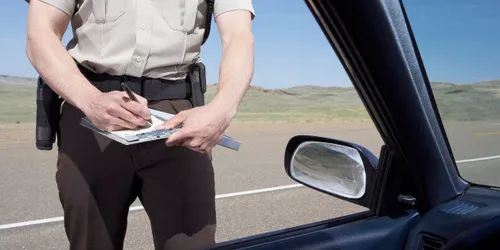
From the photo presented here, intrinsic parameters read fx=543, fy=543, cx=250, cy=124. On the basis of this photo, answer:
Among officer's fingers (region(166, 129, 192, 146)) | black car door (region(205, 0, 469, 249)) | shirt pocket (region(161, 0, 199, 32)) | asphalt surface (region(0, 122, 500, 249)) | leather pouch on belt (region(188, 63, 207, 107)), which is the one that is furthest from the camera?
leather pouch on belt (region(188, 63, 207, 107))

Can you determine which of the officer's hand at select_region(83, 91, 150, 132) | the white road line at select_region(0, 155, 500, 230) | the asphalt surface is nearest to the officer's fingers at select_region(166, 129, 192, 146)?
the officer's hand at select_region(83, 91, 150, 132)

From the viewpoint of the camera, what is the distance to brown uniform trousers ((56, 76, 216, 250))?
180 centimetres

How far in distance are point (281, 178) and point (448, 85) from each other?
6440 millimetres

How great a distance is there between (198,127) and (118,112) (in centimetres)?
21

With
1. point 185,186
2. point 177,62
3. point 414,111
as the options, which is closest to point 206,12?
point 177,62

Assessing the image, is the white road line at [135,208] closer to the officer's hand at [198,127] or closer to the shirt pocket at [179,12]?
the shirt pocket at [179,12]

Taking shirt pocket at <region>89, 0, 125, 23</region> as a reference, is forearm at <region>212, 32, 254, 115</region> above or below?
below

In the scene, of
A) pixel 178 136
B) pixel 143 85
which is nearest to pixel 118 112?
pixel 178 136

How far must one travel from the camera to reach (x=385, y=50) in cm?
127

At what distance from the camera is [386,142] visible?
1.54m

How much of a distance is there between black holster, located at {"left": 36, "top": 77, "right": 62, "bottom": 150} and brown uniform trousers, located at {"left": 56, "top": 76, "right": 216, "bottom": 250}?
5.3 inches

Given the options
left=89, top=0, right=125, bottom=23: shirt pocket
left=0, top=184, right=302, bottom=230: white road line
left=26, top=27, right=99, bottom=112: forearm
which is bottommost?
left=0, top=184, right=302, bottom=230: white road line

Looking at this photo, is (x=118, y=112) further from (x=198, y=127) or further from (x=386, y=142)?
(x=386, y=142)

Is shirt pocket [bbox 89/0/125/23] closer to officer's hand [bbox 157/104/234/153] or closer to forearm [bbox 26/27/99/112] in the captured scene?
forearm [bbox 26/27/99/112]
